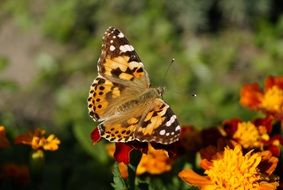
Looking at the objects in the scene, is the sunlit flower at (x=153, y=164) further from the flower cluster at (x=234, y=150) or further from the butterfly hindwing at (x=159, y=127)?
the butterfly hindwing at (x=159, y=127)

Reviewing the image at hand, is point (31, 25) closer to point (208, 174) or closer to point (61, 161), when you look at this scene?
point (61, 161)

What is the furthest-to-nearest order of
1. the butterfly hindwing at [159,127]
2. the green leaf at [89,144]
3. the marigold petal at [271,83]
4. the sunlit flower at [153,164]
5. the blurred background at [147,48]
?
the blurred background at [147,48] < the green leaf at [89,144] < the marigold petal at [271,83] < the sunlit flower at [153,164] < the butterfly hindwing at [159,127]

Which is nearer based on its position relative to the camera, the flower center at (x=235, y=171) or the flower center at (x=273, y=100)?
the flower center at (x=235, y=171)

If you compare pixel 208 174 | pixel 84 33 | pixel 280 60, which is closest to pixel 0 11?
pixel 84 33

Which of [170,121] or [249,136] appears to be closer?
[170,121]

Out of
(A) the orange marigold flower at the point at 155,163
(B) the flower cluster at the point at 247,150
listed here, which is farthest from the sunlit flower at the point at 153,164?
(B) the flower cluster at the point at 247,150

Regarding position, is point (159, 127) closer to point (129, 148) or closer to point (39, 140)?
point (129, 148)

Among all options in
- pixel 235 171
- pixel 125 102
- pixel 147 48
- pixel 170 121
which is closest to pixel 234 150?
pixel 235 171
